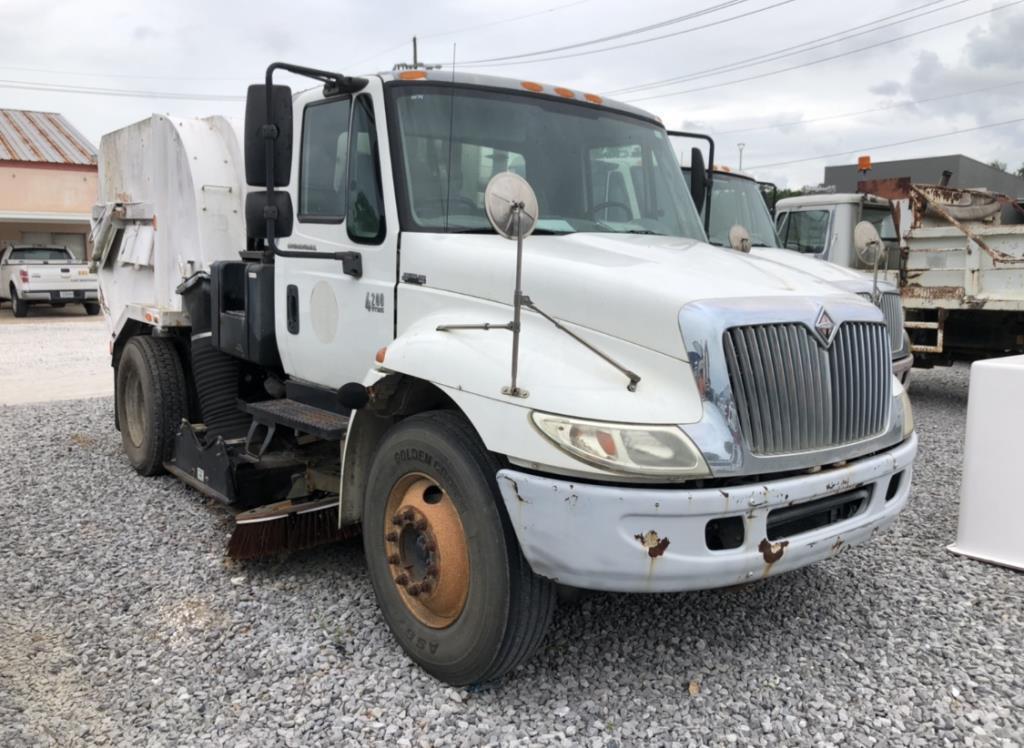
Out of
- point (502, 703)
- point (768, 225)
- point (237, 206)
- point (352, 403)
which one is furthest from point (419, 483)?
point (768, 225)

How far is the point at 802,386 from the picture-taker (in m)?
3.25

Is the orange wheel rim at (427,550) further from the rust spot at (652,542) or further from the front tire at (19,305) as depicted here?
the front tire at (19,305)

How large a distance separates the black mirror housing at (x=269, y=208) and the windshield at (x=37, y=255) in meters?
21.3

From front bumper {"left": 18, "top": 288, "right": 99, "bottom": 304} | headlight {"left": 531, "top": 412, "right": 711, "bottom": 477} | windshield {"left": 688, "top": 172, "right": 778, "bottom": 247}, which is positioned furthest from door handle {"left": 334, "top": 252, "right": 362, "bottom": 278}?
front bumper {"left": 18, "top": 288, "right": 99, "bottom": 304}

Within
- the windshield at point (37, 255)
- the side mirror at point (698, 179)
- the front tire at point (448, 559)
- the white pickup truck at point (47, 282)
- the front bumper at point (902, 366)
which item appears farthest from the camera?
the windshield at point (37, 255)

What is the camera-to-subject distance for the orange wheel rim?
340 centimetres

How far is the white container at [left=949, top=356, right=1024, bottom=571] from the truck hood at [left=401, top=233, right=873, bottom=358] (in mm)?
1725

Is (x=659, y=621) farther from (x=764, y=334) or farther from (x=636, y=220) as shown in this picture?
(x=636, y=220)

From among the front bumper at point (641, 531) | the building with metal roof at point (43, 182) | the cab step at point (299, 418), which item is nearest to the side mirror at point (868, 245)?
the front bumper at point (641, 531)

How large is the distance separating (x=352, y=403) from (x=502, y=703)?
134 cm

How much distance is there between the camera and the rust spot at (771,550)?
3100mm

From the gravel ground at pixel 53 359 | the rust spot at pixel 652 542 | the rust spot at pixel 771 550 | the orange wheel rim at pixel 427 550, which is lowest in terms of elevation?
the gravel ground at pixel 53 359

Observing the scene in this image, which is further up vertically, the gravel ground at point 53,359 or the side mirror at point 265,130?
the side mirror at point 265,130

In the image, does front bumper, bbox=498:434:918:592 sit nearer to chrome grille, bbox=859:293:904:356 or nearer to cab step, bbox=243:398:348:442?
cab step, bbox=243:398:348:442
